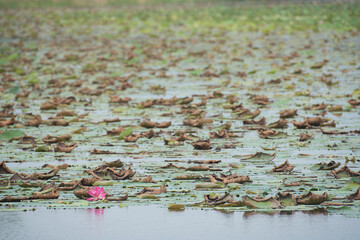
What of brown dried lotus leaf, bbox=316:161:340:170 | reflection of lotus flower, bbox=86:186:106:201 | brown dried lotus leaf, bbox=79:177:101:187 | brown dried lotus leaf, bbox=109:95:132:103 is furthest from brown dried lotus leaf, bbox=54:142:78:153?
brown dried lotus leaf, bbox=109:95:132:103

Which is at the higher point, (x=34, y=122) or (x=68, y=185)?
(x=34, y=122)

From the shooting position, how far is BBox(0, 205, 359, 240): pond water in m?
4.12

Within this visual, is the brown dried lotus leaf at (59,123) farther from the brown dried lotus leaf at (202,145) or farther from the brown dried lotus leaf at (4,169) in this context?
the brown dried lotus leaf at (4,169)

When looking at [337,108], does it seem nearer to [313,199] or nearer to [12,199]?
[313,199]

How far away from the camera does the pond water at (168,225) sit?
4.12m

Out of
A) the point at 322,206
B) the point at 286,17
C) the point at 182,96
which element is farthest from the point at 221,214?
the point at 286,17

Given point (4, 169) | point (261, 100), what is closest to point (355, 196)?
point (4, 169)

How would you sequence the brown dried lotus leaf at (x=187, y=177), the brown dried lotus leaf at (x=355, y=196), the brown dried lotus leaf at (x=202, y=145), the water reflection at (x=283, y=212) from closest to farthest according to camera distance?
the water reflection at (x=283, y=212) < the brown dried lotus leaf at (x=355, y=196) < the brown dried lotus leaf at (x=187, y=177) < the brown dried lotus leaf at (x=202, y=145)

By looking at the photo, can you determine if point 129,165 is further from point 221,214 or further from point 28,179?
point 221,214

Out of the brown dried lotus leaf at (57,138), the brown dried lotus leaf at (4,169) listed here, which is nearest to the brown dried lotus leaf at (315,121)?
the brown dried lotus leaf at (57,138)

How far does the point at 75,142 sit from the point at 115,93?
141 inches

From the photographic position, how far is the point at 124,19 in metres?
28.9

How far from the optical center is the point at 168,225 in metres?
4.33

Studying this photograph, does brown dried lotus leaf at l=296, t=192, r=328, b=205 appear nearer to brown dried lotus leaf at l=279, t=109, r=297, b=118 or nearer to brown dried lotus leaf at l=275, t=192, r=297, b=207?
brown dried lotus leaf at l=275, t=192, r=297, b=207
